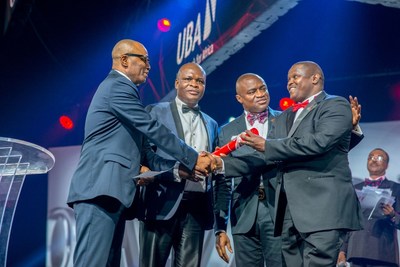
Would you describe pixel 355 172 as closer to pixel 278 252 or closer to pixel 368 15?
pixel 368 15

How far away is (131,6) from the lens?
24.9 feet

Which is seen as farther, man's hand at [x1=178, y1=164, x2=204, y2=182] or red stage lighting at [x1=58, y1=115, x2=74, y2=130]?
red stage lighting at [x1=58, y1=115, x2=74, y2=130]

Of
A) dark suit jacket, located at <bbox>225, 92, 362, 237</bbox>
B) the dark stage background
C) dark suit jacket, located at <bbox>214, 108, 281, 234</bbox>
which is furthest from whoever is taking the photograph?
the dark stage background

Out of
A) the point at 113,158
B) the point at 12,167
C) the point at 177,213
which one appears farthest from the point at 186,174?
the point at 12,167

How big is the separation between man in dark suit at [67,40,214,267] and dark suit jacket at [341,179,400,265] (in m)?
3.12

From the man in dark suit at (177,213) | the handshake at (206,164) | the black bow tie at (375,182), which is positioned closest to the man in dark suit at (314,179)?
the handshake at (206,164)

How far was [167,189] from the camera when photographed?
12.5 feet

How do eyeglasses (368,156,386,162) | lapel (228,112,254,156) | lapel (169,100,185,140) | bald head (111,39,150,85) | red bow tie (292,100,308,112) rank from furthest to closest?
eyeglasses (368,156,386,162) → lapel (228,112,254,156) → lapel (169,100,185,140) → bald head (111,39,150,85) → red bow tie (292,100,308,112)

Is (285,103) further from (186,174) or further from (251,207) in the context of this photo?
(186,174)

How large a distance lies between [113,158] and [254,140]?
0.90 m

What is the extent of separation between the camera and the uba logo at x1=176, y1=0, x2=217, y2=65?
619 cm

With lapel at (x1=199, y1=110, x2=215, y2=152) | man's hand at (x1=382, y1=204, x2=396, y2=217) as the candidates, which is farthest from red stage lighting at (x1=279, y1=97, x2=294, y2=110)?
lapel at (x1=199, y1=110, x2=215, y2=152)

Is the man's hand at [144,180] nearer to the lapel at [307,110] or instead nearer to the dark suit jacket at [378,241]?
the lapel at [307,110]

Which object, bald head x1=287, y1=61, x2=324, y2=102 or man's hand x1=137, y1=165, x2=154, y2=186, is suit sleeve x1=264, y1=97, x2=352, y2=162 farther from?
man's hand x1=137, y1=165, x2=154, y2=186
